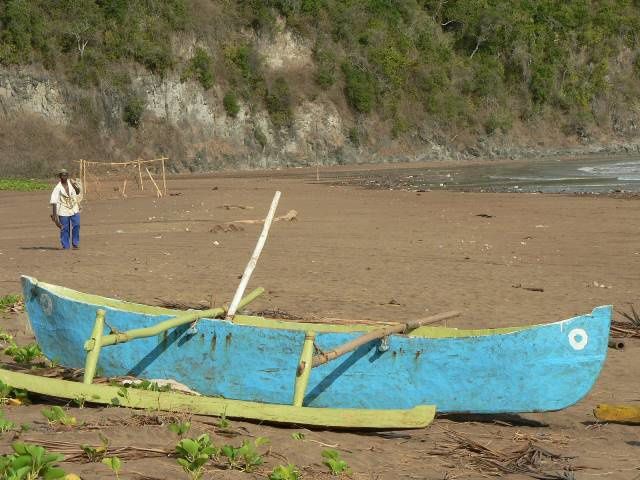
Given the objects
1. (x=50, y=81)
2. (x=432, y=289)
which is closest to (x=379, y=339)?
(x=432, y=289)

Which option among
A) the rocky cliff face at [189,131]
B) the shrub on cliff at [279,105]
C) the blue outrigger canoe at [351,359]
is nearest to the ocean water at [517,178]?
the rocky cliff face at [189,131]

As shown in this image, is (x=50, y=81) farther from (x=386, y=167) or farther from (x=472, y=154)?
(x=472, y=154)

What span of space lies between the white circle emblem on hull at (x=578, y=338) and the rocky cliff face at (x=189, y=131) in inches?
1473

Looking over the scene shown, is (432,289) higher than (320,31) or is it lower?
lower

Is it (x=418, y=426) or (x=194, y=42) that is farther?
(x=194, y=42)

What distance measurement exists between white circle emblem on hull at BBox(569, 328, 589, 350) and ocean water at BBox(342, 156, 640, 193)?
78.0 ft

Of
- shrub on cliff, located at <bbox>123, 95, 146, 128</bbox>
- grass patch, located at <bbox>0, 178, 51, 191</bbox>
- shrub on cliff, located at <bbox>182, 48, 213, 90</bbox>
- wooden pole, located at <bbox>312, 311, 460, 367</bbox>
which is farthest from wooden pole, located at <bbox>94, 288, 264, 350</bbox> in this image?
shrub on cliff, located at <bbox>182, 48, 213, 90</bbox>

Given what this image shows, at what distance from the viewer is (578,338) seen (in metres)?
5.85

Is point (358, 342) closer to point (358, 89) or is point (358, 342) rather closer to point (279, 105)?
point (279, 105)

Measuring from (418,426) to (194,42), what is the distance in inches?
1814

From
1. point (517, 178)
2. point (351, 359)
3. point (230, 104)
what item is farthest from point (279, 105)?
point (351, 359)

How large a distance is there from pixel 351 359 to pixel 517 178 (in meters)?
32.0

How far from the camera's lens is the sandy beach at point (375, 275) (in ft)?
17.5

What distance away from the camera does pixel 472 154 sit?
58750mm
